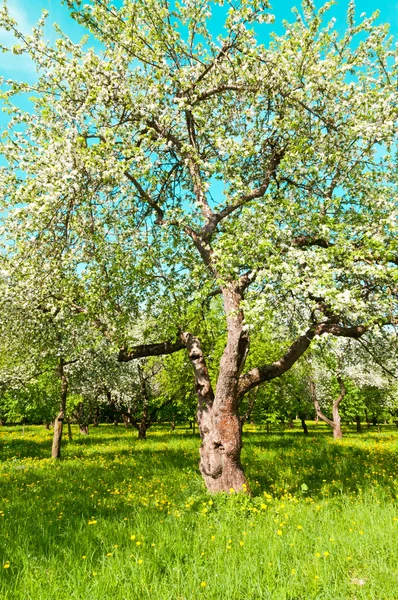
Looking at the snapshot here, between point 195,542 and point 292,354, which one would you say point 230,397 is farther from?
point 195,542

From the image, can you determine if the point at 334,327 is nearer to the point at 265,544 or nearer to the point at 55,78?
the point at 265,544

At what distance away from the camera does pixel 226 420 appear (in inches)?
380

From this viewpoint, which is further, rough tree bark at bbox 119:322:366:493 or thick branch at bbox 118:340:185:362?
thick branch at bbox 118:340:185:362

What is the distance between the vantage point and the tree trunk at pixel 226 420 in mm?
9320

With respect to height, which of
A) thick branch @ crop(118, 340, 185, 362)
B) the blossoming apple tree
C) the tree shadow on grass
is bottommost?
the tree shadow on grass

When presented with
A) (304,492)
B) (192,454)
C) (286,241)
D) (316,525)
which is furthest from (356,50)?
(192,454)

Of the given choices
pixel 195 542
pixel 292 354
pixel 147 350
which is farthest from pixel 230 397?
pixel 195 542

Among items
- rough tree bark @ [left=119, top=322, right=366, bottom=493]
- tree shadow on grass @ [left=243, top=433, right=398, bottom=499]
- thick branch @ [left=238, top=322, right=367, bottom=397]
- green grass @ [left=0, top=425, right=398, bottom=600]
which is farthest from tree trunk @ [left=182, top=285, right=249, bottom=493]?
tree shadow on grass @ [left=243, top=433, right=398, bottom=499]

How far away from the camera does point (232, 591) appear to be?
4.69 m

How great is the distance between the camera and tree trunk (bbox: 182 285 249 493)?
9320 millimetres

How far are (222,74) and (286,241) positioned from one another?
4833 millimetres

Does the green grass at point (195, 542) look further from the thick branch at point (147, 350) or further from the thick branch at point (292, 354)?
the thick branch at point (147, 350)

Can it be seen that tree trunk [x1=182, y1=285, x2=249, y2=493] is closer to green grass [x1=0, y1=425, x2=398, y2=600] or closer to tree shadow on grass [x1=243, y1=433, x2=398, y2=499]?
green grass [x1=0, y1=425, x2=398, y2=600]

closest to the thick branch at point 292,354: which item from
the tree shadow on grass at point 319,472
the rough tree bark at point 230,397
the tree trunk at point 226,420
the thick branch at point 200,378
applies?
the rough tree bark at point 230,397
